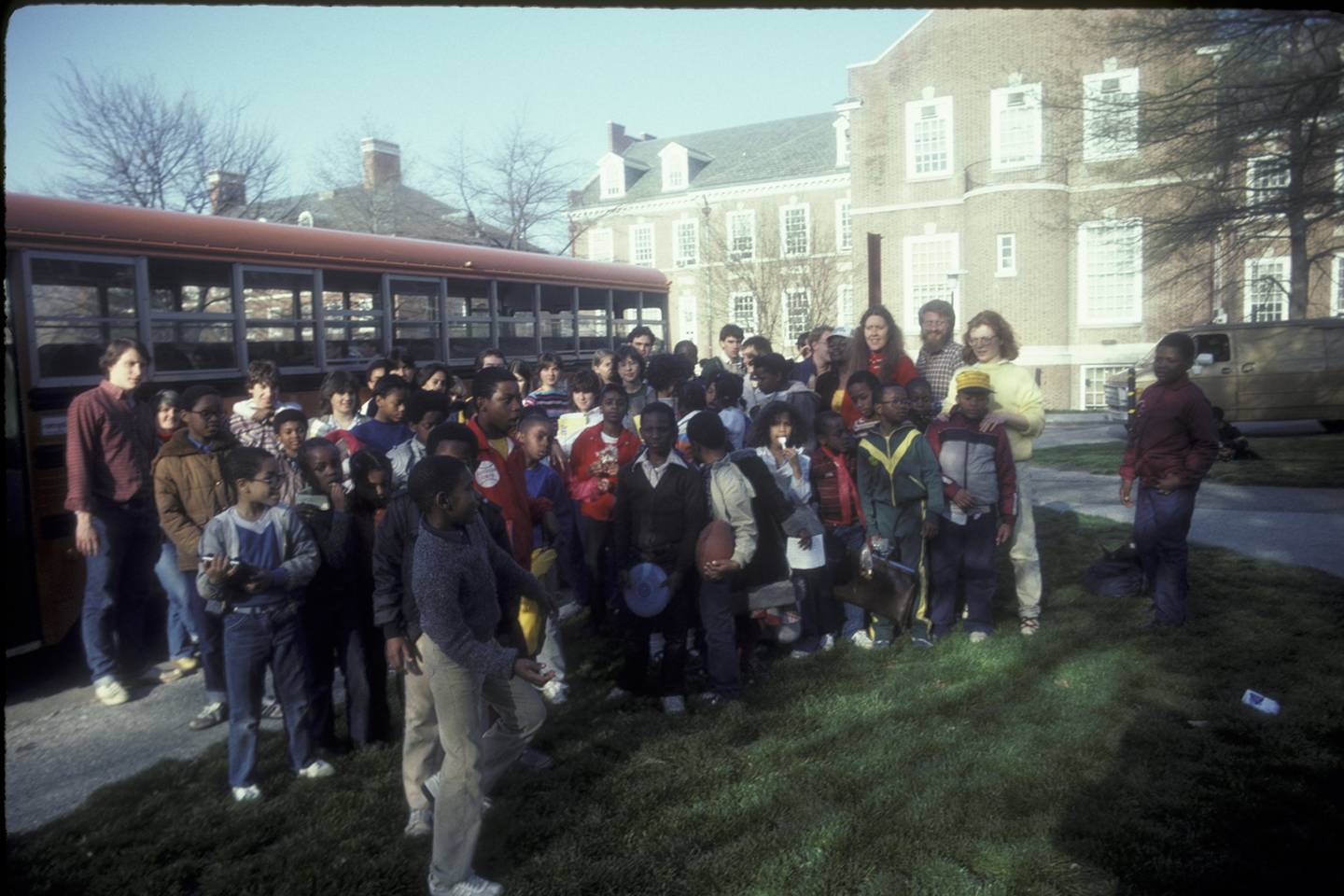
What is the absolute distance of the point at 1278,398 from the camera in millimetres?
16859

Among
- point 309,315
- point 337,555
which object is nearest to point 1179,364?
point 337,555

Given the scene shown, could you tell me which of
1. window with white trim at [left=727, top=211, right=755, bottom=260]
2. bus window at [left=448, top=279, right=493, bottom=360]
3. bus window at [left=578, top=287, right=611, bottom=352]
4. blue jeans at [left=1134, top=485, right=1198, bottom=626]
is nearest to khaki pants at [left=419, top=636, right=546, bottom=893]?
blue jeans at [left=1134, top=485, right=1198, bottom=626]

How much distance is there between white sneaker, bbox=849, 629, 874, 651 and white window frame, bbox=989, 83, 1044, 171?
23718 millimetres

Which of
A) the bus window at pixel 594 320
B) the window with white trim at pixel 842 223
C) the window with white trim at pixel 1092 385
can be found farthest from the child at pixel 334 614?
the window with white trim at pixel 842 223

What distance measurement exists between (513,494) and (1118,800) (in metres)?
3.16

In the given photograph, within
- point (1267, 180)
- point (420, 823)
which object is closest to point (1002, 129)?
Answer: point (1267, 180)

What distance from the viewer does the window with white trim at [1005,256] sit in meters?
26.9

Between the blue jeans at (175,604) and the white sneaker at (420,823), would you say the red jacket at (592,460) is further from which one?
the white sneaker at (420,823)

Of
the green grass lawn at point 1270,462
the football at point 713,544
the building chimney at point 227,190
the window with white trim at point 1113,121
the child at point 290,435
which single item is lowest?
the green grass lawn at point 1270,462

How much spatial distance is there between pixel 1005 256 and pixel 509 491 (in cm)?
2450

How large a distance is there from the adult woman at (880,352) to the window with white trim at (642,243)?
38.2 meters

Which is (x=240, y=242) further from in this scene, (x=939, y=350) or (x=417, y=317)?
(x=939, y=350)

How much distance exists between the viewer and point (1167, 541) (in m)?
6.25

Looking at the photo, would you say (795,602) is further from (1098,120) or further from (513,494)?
(1098,120)
